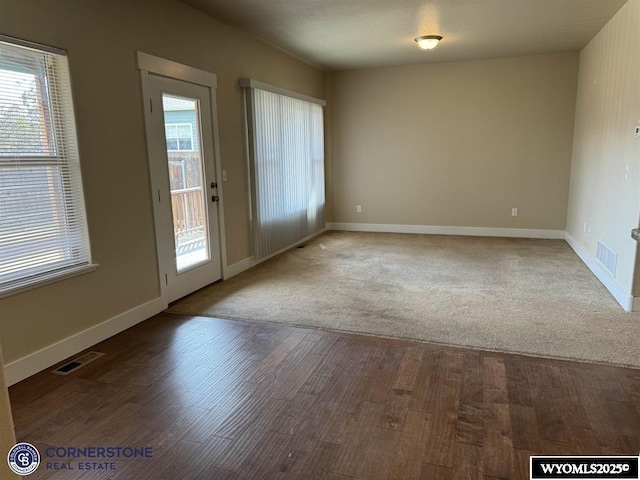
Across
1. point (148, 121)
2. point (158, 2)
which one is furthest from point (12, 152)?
point (158, 2)

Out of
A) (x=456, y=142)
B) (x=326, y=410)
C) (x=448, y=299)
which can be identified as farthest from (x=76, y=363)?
(x=456, y=142)

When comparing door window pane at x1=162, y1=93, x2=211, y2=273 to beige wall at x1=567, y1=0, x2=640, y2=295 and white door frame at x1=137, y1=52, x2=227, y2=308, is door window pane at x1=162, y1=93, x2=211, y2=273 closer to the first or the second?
white door frame at x1=137, y1=52, x2=227, y2=308

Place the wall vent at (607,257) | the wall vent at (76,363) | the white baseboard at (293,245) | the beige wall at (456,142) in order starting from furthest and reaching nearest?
1. the beige wall at (456,142)
2. the white baseboard at (293,245)
3. the wall vent at (607,257)
4. the wall vent at (76,363)

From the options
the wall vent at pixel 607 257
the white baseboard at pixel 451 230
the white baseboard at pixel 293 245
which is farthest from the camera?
the white baseboard at pixel 451 230

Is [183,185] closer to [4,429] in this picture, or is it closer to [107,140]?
[107,140]

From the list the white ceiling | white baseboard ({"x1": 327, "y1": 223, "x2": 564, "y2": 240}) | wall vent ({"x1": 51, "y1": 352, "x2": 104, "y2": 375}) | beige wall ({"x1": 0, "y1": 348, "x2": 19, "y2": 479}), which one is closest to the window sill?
wall vent ({"x1": 51, "y1": 352, "x2": 104, "y2": 375})

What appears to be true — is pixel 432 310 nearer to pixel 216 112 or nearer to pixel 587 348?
pixel 587 348

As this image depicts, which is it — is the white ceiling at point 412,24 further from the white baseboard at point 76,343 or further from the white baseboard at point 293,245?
the white baseboard at point 76,343

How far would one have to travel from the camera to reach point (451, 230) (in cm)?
712

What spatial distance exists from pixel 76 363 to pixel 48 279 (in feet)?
1.90

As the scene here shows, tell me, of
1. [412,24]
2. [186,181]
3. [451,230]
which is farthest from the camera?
[451,230]

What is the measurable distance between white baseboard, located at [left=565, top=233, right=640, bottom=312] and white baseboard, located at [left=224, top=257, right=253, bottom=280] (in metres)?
3.71

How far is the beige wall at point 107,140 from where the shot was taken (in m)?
2.67

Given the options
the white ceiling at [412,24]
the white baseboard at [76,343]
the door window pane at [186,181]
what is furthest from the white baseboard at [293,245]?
the white ceiling at [412,24]
